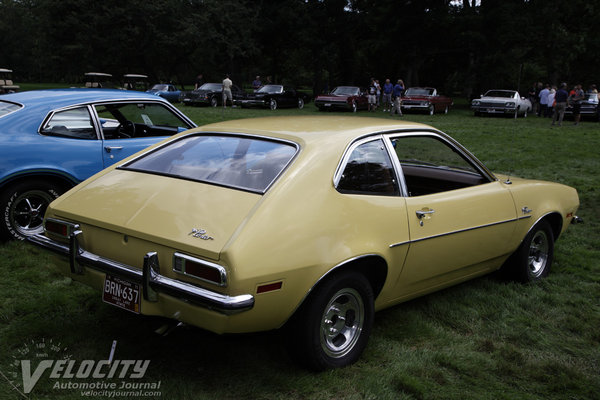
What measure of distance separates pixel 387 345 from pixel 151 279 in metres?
1.70

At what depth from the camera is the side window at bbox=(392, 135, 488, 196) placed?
14.1ft

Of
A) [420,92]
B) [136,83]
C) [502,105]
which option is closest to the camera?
[502,105]

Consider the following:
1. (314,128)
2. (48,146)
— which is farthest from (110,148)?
(314,128)

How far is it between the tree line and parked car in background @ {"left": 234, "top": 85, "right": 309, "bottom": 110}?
10.2 meters

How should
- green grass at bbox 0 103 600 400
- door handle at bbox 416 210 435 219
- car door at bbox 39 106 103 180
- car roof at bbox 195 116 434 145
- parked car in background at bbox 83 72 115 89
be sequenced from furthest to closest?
parked car in background at bbox 83 72 115 89, car door at bbox 39 106 103 180, door handle at bbox 416 210 435 219, car roof at bbox 195 116 434 145, green grass at bbox 0 103 600 400

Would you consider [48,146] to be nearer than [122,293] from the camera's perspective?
No

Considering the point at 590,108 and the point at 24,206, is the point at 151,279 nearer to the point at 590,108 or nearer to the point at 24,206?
A: the point at 24,206

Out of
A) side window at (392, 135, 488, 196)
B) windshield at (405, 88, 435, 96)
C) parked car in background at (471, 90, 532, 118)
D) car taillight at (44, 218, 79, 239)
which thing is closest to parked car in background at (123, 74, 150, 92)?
windshield at (405, 88, 435, 96)

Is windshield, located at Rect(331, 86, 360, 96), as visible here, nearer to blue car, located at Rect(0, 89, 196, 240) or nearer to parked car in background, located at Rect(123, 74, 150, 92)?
parked car in background, located at Rect(123, 74, 150, 92)

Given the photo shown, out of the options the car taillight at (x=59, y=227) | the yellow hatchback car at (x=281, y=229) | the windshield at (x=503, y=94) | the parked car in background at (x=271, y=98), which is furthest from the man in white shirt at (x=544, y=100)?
the car taillight at (x=59, y=227)

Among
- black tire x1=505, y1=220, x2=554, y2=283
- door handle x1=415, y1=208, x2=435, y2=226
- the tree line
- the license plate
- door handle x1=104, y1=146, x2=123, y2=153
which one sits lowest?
black tire x1=505, y1=220, x2=554, y2=283

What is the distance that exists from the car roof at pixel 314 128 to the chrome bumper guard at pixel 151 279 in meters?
1.19

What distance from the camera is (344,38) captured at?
41688 mm

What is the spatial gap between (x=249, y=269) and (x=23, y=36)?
8216cm
